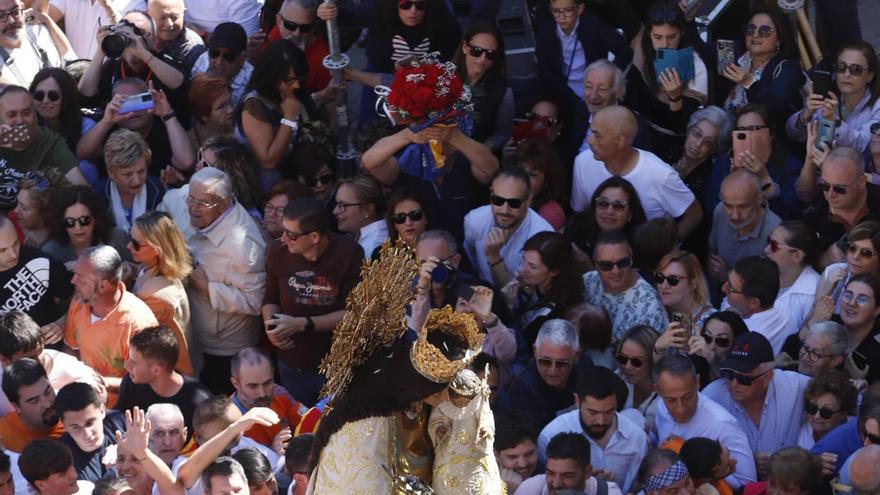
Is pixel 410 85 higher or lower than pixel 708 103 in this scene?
higher

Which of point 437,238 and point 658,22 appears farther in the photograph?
point 658,22

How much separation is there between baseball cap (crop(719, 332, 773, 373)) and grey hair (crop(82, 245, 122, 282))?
10.0 feet

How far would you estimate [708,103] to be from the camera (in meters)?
10.6

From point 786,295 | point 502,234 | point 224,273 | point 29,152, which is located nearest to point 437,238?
point 502,234

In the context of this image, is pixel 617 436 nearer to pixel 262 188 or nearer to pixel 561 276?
pixel 561 276

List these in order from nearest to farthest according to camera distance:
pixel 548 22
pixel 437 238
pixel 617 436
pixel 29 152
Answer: pixel 617 436, pixel 437 238, pixel 29 152, pixel 548 22

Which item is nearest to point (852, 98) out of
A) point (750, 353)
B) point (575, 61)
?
point (575, 61)

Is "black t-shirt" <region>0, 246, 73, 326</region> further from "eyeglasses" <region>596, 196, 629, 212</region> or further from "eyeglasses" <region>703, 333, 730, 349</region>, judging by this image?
"eyeglasses" <region>703, 333, 730, 349</region>

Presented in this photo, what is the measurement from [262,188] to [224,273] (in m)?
0.82

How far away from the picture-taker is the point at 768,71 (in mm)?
10531

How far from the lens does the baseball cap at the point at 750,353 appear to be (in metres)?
8.48

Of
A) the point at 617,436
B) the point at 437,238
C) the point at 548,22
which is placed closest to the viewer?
the point at 617,436

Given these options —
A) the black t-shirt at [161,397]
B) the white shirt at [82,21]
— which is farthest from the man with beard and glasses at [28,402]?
the white shirt at [82,21]

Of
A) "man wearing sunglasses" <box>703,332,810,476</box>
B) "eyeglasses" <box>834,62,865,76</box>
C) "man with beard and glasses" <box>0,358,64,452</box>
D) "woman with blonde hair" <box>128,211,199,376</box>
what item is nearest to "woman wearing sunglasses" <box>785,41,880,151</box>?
"eyeglasses" <box>834,62,865,76</box>
